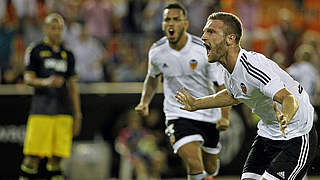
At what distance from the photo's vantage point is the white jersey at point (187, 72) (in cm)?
865

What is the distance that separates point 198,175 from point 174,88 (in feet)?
3.82

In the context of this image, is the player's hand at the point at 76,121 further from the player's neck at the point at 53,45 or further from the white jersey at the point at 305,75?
the white jersey at the point at 305,75

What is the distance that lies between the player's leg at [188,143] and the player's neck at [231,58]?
87.9 inches

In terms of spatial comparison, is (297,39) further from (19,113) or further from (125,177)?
(19,113)

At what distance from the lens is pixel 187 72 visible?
8672mm

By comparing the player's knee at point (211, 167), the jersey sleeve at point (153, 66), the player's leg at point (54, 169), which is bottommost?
the player's leg at point (54, 169)

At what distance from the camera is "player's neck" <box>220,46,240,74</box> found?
20.3 ft

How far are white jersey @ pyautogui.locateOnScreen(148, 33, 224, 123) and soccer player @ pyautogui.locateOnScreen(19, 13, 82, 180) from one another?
2364 millimetres

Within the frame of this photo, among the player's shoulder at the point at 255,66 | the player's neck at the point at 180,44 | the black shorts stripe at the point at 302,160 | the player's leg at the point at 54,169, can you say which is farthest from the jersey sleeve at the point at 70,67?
the black shorts stripe at the point at 302,160

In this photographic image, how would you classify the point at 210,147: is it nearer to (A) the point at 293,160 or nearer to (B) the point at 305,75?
(A) the point at 293,160

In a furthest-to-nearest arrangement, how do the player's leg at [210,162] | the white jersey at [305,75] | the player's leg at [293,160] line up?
the white jersey at [305,75]
the player's leg at [210,162]
the player's leg at [293,160]

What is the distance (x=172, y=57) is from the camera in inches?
344

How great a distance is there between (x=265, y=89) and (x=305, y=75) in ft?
27.3

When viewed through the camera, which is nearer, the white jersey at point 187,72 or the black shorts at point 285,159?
the black shorts at point 285,159
